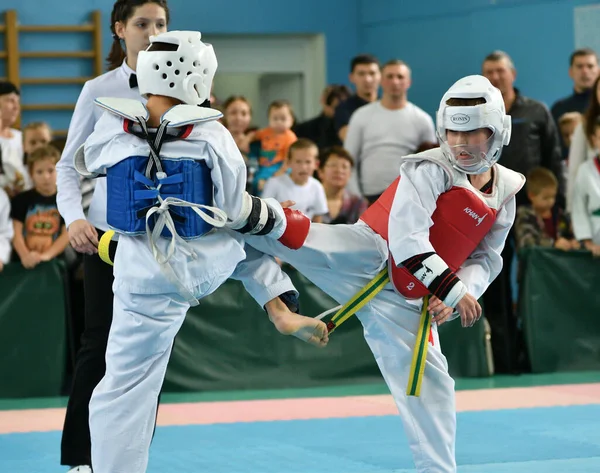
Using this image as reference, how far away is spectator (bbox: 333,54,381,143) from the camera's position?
29.7 ft

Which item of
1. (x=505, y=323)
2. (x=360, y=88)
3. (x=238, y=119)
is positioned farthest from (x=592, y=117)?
(x=238, y=119)

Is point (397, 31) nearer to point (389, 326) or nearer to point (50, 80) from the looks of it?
point (50, 80)

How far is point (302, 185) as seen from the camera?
304 inches

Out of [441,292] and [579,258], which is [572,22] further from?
[441,292]

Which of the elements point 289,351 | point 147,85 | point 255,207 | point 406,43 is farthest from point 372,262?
point 406,43

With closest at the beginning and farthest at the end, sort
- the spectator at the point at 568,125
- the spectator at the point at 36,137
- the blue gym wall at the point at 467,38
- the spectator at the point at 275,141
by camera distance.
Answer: the spectator at the point at 36,137, the spectator at the point at 275,141, the spectator at the point at 568,125, the blue gym wall at the point at 467,38

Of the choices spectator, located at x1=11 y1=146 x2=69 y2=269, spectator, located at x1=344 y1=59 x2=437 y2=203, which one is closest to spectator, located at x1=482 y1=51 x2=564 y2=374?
spectator, located at x1=344 y1=59 x2=437 y2=203

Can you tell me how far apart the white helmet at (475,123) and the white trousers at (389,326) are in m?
0.45

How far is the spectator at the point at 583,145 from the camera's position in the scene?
7734 millimetres

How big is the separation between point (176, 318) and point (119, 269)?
0.83 feet

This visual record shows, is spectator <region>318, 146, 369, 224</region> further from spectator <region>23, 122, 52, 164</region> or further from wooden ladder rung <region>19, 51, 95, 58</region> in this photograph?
wooden ladder rung <region>19, 51, 95, 58</region>

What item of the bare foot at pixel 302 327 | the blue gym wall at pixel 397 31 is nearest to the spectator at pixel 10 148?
the blue gym wall at pixel 397 31

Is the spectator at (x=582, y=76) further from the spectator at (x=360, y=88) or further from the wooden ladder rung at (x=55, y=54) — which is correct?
the wooden ladder rung at (x=55, y=54)

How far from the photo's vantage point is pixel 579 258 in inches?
311
